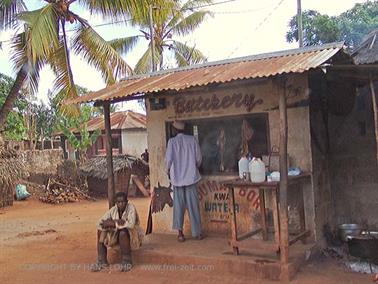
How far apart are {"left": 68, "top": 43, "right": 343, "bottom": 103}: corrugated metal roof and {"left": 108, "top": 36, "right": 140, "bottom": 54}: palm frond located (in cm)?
1154

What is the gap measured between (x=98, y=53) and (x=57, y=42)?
1103mm

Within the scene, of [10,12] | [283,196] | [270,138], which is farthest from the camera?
[10,12]

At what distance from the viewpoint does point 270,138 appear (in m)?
6.45

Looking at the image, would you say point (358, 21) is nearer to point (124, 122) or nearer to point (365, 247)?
point (124, 122)

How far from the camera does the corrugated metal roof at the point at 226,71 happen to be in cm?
519

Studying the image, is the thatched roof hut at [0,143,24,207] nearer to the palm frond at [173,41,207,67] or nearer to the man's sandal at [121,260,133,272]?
the palm frond at [173,41,207,67]

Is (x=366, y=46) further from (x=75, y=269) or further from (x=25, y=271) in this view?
(x=25, y=271)

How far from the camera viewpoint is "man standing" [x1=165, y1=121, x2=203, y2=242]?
6.77 metres

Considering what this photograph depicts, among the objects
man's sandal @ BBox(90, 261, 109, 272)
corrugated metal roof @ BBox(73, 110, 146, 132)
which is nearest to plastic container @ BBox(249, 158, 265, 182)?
man's sandal @ BBox(90, 261, 109, 272)

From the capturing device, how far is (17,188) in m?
15.8

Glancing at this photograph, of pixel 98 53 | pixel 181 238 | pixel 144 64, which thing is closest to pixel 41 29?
pixel 98 53

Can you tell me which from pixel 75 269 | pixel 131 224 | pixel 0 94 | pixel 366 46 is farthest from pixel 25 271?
pixel 0 94

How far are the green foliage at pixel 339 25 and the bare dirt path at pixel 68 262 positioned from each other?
34.5 feet

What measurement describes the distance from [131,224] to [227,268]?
1448mm
